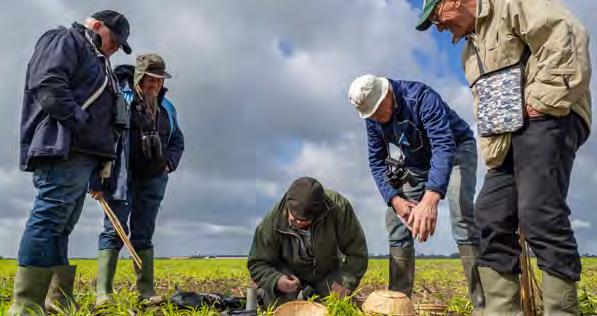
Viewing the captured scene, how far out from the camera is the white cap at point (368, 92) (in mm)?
4125

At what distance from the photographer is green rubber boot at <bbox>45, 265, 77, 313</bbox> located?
4.21 m

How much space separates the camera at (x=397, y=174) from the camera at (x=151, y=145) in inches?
81.8

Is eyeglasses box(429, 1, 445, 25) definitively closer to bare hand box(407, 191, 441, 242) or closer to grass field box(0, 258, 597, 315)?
bare hand box(407, 191, 441, 242)

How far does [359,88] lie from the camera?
412 centimetres

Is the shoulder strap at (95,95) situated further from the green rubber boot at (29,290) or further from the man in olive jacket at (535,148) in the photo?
the man in olive jacket at (535,148)

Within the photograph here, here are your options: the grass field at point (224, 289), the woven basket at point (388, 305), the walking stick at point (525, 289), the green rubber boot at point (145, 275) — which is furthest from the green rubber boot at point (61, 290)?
the walking stick at point (525, 289)

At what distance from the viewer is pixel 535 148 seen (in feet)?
9.55

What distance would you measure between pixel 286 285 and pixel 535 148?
216cm

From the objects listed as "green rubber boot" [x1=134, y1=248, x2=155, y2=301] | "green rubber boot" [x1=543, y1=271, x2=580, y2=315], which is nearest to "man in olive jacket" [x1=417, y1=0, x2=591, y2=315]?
"green rubber boot" [x1=543, y1=271, x2=580, y2=315]

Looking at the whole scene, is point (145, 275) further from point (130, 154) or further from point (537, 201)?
point (537, 201)

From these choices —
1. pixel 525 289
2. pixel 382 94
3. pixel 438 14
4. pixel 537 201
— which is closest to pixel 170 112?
pixel 382 94

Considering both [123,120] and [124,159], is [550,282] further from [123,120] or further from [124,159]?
[124,159]

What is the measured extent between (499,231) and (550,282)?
375 millimetres

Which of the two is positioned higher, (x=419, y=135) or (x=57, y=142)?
(x=419, y=135)
